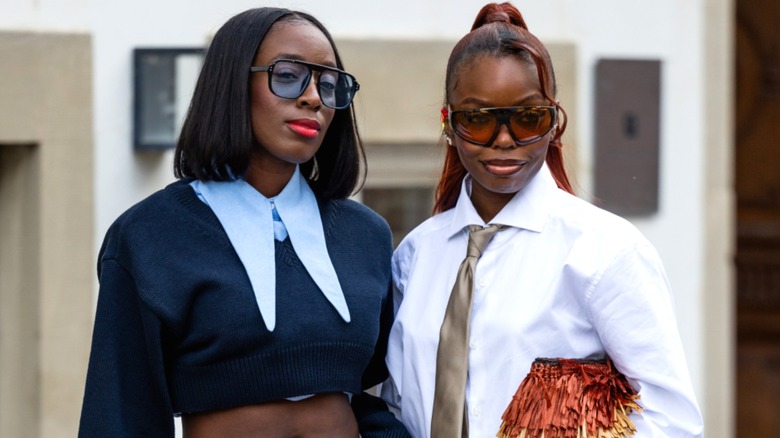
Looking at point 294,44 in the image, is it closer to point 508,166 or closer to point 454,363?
point 508,166

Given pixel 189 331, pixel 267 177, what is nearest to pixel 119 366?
pixel 189 331

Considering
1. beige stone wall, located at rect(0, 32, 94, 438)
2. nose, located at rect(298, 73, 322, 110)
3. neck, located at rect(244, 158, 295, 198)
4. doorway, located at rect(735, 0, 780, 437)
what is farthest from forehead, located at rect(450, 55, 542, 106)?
doorway, located at rect(735, 0, 780, 437)

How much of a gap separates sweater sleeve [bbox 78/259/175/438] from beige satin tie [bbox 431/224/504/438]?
1.95 ft

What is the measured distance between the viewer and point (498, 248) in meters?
3.32

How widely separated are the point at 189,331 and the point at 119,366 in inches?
7.0

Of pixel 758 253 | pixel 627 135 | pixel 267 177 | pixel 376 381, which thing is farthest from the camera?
pixel 758 253

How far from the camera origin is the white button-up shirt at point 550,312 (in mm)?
3107

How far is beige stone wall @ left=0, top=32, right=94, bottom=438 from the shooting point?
5043mm

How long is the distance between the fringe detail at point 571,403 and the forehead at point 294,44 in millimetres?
853

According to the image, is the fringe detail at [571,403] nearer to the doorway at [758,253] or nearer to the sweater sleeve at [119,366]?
the sweater sleeve at [119,366]

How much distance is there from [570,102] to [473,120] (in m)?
2.76

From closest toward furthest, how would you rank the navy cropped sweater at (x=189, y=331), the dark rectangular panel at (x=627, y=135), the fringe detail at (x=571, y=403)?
the fringe detail at (x=571, y=403) → the navy cropped sweater at (x=189, y=331) → the dark rectangular panel at (x=627, y=135)

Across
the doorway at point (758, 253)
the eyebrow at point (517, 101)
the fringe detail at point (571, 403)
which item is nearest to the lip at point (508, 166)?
the eyebrow at point (517, 101)

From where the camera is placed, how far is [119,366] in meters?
3.25
